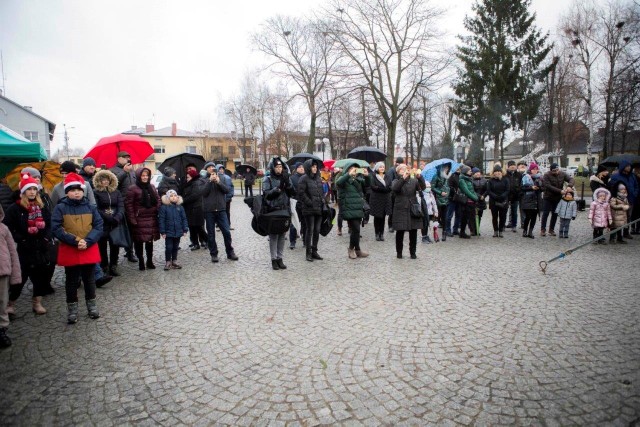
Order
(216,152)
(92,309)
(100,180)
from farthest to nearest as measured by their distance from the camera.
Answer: (216,152)
(100,180)
(92,309)

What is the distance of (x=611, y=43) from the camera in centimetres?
2984

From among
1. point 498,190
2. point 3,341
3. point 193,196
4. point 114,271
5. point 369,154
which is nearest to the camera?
point 3,341

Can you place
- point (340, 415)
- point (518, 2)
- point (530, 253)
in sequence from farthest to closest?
point (518, 2), point (530, 253), point (340, 415)

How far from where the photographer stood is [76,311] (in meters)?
4.55

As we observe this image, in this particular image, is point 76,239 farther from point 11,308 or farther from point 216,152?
point 216,152

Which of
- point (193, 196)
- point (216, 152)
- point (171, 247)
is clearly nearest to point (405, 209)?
point (193, 196)

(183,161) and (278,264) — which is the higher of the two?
(183,161)

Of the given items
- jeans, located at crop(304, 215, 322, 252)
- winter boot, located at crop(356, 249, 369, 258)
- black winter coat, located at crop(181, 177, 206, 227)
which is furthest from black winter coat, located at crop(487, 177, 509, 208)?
black winter coat, located at crop(181, 177, 206, 227)

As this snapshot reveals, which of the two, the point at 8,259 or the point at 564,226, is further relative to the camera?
the point at 564,226

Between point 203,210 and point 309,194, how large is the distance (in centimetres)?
231

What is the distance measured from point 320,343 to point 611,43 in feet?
127

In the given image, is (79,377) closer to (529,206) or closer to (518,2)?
(529,206)

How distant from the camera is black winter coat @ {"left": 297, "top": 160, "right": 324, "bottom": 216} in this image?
24.4 feet

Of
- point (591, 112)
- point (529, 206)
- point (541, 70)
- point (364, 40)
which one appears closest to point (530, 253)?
point (529, 206)
